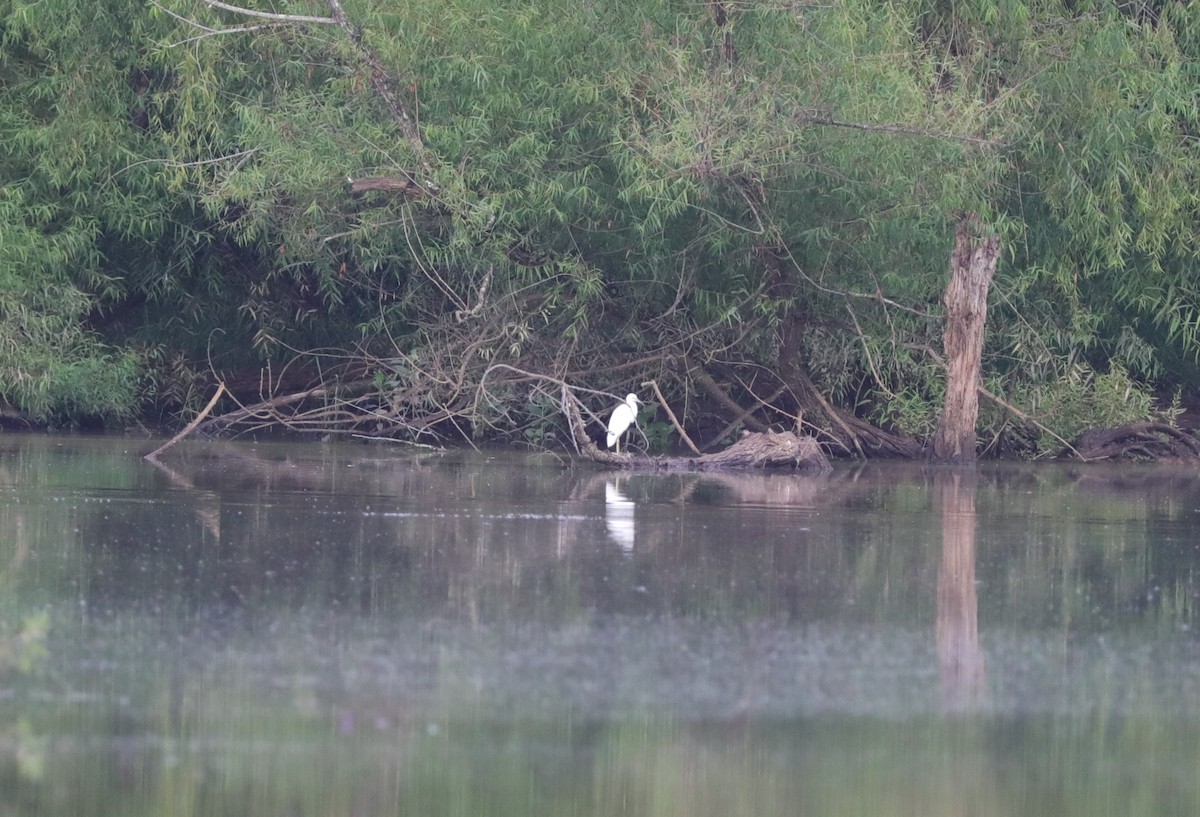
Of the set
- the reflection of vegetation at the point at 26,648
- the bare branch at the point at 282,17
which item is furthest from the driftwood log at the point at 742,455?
the reflection of vegetation at the point at 26,648

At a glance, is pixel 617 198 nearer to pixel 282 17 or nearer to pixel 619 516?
pixel 282 17

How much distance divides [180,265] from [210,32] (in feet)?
9.85

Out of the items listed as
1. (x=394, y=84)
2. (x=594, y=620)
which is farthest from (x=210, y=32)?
(x=594, y=620)

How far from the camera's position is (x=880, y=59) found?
1251 cm

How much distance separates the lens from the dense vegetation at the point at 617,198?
41.7ft

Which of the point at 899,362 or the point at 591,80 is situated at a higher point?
the point at 591,80

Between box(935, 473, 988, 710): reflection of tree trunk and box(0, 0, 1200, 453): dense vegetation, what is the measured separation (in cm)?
414

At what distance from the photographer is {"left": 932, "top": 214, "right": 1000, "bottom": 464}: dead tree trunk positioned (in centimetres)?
1323

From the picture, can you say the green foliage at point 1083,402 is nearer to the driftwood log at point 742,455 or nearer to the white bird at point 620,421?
the driftwood log at point 742,455

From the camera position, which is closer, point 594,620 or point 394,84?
point 594,620

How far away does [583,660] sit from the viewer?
5059mm

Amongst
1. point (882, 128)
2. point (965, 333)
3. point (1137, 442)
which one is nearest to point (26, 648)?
point (882, 128)

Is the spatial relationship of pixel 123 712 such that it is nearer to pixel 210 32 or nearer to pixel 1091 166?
pixel 210 32

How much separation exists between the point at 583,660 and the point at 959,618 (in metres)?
1.63
